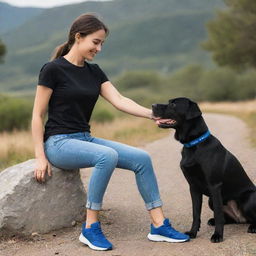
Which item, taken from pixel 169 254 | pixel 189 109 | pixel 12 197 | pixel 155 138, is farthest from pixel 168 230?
pixel 155 138

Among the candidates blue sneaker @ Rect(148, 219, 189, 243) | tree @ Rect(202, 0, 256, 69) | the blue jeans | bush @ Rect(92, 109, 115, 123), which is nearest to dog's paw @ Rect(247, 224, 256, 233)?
blue sneaker @ Rect(148, 219, 189, 243)

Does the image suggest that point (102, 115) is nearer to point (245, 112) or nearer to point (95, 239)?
point (245, 112)

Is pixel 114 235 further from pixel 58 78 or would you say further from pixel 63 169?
pixel 58 78

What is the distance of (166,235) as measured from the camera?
176 inches

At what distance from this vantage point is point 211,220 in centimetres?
491

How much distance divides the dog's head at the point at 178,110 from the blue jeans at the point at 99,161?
43 cm

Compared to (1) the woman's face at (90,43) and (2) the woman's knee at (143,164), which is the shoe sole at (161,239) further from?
(1) the woman's face at (90,43)

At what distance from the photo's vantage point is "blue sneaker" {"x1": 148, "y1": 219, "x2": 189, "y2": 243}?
443 cm

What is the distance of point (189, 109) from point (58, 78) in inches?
49.9

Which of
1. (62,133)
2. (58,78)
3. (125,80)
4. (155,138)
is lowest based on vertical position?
(125,80)

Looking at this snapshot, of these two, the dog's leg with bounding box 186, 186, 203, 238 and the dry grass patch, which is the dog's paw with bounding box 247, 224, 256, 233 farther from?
the dry grass patch

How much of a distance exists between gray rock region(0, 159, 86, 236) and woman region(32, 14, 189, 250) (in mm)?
147

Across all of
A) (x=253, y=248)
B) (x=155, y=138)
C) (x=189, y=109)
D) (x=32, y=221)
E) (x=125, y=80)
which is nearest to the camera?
(x=253, y=248)

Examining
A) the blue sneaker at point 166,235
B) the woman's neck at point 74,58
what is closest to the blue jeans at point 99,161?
the blue sneaker at point 166,235
